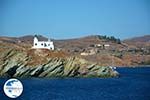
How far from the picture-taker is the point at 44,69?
74125 mm

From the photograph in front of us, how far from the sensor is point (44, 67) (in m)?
73.2

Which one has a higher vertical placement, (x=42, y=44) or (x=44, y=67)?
(x=42, y=44)

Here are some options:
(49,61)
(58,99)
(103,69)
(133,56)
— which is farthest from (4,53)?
(133,56)

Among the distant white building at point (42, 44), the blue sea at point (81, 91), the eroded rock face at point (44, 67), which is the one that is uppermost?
the distant white building at point (42, 44)

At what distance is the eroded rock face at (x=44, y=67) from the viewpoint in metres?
70.8

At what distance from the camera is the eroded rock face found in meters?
70.8

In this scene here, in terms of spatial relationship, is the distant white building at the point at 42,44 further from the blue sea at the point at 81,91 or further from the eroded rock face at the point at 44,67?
the blue sea at the point at 81,91

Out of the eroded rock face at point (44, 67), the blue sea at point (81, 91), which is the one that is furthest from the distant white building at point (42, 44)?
the blue sea at point (81, 91)

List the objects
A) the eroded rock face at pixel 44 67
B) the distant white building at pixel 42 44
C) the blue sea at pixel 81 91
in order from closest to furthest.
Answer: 1. the blue sea at pixel 81 91
2. the eroded rock face at pixel 44 67
3. the distant white building at pixel 42 44

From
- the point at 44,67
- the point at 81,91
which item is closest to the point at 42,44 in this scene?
the point at 44,67

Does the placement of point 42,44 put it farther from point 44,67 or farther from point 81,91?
point 81,91

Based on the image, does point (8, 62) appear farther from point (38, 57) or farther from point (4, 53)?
point (38, 57)

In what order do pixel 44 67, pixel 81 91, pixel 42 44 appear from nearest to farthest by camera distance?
pixel 81 91 → pixel 44 67 → pixel 42 44

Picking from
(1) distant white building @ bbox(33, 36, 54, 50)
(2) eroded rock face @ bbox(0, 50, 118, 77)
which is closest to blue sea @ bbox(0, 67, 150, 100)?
(2) eroded rock face @ bbox(0, 50, 118, 77)
